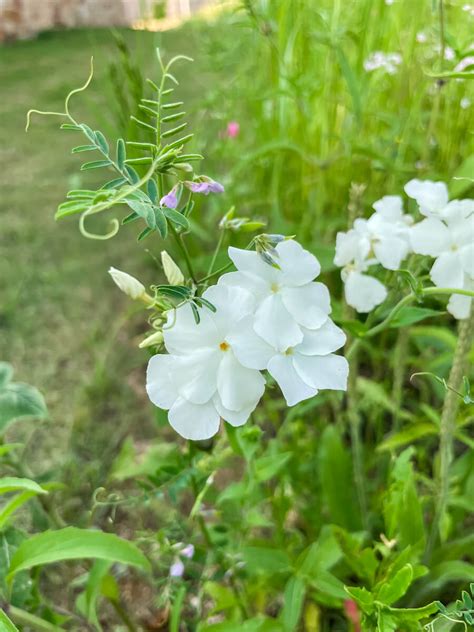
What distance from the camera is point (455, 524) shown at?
2.68 ft

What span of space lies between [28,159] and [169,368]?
5.78 ft

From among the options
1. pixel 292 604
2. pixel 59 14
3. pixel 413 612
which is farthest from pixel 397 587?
pixel 59 14

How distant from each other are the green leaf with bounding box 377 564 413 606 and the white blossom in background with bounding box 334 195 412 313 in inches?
9.3

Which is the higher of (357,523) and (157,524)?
(357,523)

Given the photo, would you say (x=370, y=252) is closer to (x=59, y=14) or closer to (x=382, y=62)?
Answer: (x=382, y=62)

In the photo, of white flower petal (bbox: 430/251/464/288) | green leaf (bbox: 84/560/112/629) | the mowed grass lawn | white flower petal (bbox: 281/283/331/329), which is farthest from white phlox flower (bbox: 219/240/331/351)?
the mowed grass lawn

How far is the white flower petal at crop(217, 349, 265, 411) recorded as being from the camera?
430 millimetres

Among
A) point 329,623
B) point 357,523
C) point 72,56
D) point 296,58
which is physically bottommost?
point 329,623

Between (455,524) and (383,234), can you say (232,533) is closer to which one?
(455,524)

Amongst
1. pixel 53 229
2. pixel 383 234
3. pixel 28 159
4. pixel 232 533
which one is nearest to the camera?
pixel 383 234

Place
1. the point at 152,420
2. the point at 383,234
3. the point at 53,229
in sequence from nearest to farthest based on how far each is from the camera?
the point at 383,234
the point at 152,420
the point at 53,229

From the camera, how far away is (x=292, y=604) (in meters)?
0.60

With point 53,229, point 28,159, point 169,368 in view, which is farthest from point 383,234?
point 28,159

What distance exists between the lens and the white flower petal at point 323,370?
1.46 ft
